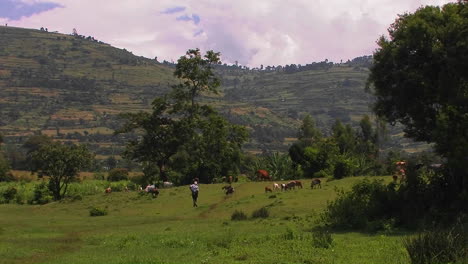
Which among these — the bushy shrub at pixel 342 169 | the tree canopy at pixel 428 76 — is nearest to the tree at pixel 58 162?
the bushy shrub at pixel 342 169

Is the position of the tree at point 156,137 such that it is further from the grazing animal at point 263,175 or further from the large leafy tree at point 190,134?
the grazing animal at point 263,175

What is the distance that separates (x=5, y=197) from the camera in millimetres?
44094

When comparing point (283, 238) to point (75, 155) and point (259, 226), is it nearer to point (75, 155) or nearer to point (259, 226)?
point (259, 226)

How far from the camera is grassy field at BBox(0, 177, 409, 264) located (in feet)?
48.2

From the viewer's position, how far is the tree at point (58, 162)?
1708 inches

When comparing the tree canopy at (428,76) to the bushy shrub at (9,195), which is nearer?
the tree canopy at (428,76)

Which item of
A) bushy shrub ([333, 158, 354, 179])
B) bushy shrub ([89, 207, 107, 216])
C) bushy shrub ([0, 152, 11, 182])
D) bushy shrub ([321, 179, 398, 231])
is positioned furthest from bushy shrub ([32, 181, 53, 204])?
bushy shrub ([321, 179, 398, 231])

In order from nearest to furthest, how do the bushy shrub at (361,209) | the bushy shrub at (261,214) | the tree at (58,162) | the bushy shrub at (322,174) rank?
the bushy shrub at (361,209)
the bushy shrub at (261,214)
the bushy shrub at (322,174)
the tree at (58,162)

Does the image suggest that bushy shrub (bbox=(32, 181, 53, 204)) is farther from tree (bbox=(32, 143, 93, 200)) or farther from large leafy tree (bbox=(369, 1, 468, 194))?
large leafy tree (bbox=(369, 1, 468, 194))

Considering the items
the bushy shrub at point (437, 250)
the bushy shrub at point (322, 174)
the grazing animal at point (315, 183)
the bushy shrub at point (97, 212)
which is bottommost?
the bushy shrub at point (97, 212)

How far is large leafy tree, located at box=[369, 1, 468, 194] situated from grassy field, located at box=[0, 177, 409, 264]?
4271 mm

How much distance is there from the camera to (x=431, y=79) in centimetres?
2053

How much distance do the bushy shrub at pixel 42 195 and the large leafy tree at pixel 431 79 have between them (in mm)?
29697

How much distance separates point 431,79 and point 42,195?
113 ft
